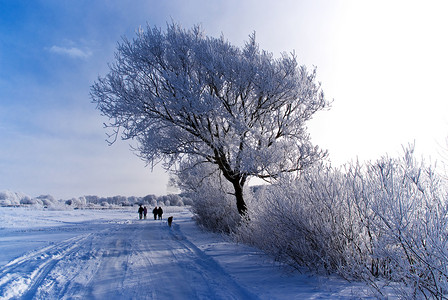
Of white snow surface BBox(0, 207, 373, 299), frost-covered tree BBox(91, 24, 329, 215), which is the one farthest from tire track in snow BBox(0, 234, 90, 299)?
frost-covered tree BBox(91, 24, 329, 215)

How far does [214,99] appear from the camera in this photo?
10156 mm

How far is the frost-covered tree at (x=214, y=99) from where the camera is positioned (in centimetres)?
1051

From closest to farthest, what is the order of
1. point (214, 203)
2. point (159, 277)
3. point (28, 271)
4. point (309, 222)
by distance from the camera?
point (309, 222)
point (159, 277)
point (28, 271)
point (214, 203)

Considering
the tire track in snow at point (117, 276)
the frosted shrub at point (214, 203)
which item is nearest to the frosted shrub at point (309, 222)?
the tire track in snow at point (117, 276)

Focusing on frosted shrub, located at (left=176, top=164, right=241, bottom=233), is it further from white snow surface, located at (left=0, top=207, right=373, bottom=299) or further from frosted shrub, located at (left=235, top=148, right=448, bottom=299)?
frosted shrub, located at (left=235, top=148, right=448, bottom=299)

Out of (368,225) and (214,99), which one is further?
(214,99)

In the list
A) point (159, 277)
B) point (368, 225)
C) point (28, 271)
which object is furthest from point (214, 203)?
point (368, 225)

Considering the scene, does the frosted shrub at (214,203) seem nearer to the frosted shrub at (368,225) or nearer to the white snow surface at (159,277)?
the white snow surface at (159,277)

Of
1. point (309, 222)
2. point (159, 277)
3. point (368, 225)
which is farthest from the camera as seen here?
point (159, 277)

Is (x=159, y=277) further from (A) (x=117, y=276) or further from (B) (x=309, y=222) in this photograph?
(B) (x=309, y=222)

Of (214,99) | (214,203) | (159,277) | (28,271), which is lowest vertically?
(159,277)

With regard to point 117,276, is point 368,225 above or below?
above

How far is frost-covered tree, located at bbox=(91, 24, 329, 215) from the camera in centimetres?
1051

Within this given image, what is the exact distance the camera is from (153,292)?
4.75 m
